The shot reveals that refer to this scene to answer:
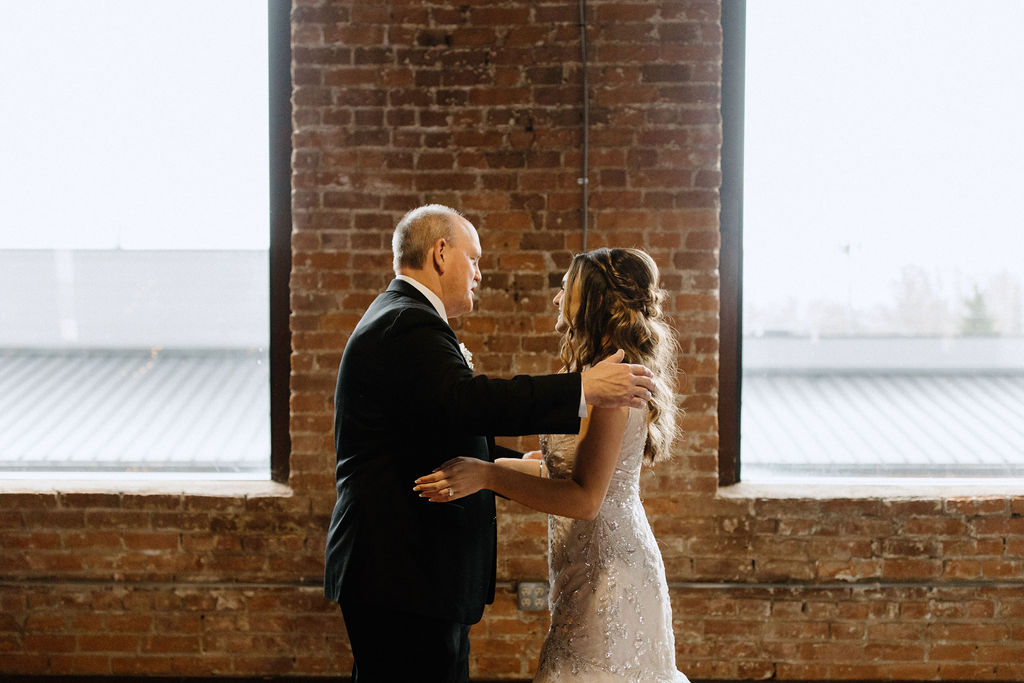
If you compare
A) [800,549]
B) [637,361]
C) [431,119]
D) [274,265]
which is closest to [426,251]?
[637,361]

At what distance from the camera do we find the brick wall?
2779 mm

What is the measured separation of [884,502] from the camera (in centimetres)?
283

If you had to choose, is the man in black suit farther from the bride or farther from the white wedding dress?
the white wedding dress

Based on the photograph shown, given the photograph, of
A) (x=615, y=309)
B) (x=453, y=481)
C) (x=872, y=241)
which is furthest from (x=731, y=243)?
(x=453, y=481)

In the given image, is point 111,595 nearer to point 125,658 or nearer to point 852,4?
point 125,658

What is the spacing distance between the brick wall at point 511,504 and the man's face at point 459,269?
71 cm

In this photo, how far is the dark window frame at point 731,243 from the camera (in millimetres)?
2949

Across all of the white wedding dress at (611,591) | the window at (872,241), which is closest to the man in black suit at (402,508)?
the white wedding dress at (611,591)

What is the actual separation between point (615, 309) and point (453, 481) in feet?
2.07

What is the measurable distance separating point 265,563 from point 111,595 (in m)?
0.66

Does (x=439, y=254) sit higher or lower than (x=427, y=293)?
higher

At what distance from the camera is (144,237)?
3039 millimetres

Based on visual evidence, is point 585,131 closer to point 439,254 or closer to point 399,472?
point 439,254

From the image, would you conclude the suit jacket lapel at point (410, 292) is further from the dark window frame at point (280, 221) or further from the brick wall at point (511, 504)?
the dark window frame at point (280, 221)
